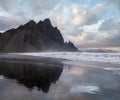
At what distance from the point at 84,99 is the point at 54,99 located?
1.40 meters

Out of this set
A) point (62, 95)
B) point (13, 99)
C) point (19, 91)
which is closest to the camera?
point (13, 99)

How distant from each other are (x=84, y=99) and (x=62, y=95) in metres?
1.19

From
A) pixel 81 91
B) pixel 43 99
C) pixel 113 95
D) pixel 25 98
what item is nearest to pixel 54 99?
pixel 43 99

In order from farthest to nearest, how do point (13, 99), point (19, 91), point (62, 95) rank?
point (19, 91) → point (62, 95) → point (13, 99)

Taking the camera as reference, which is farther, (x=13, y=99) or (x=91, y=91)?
(x=91, y=91)

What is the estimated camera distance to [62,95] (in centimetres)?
945

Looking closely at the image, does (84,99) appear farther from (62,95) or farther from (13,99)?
(13,99)

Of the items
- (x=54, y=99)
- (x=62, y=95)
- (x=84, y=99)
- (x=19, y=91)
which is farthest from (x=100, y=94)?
(x=19, y=91)

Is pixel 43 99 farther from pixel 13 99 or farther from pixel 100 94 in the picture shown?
pixel 100 94

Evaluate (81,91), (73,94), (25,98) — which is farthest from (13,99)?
(81,91)

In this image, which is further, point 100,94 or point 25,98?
point 100,94

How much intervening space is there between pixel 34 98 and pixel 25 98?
1.33 feet

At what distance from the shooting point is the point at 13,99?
848 cm

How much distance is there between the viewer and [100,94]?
9844 mm
